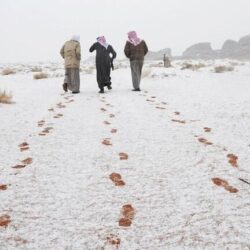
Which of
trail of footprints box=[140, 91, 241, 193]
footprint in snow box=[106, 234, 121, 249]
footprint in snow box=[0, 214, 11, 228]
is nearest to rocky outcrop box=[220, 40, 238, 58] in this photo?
trail of footprints box=[140, 91, 241, 193]

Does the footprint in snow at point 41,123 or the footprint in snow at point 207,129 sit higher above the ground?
the footprint in snow at point 41,123

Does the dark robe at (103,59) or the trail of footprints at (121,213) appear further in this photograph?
the dark robe at (103,59)

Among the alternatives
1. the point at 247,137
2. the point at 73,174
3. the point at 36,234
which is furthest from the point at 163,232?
the point at 247,137

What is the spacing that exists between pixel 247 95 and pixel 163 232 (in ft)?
22.7

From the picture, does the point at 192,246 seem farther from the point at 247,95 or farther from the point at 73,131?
the point at 247,95

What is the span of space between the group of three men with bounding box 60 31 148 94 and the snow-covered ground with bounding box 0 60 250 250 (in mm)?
3506

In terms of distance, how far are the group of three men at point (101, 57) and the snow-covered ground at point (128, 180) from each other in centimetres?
351

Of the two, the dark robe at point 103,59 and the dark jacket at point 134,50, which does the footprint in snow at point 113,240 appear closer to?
the dark robe at point 103,59

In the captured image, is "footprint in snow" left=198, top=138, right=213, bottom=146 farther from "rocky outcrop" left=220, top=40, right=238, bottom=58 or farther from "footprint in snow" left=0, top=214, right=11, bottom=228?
"rocky outcrop" left=220, top=40, right=238, bottom=58

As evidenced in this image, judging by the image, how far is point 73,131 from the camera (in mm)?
5871

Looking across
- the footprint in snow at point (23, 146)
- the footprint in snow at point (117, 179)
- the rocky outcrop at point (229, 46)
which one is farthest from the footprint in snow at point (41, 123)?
the rocky outcrop at point (229, 46)

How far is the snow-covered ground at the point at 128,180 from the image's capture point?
283 cm

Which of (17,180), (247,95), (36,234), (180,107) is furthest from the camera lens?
(247,95)

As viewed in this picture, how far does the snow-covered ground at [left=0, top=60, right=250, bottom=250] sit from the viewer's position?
283 centimetres
